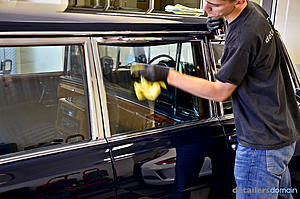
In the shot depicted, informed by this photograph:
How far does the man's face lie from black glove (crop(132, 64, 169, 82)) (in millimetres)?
342

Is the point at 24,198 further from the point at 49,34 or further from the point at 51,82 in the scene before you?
the point at 49,34

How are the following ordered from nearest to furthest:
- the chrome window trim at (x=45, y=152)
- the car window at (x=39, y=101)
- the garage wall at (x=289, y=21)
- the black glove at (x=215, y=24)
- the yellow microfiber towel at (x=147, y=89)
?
1. the chrome window trim at (x=45, y=152)
2. the car window at (x=39, y=101)
3. the yellow microfiber towel at (x=147, y=89)
4. the black glove at (x=215, y=24)
5. the garage wall at (x=289, y=21)

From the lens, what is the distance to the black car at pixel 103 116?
133 cm

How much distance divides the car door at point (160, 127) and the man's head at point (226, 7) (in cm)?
25

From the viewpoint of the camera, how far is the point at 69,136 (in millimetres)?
1474

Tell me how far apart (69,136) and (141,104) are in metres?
0.46

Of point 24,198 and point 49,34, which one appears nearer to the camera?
point 24,198

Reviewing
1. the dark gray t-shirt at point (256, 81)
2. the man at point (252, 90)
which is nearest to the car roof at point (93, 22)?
the man at point (252, 90)

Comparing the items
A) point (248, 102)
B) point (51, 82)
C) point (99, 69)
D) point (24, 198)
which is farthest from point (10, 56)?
point (248, 102)

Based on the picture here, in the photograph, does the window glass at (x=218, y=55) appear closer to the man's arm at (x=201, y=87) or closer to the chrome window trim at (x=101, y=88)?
the man's arm at (x=201, y=87)

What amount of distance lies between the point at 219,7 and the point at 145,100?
0.61 metres

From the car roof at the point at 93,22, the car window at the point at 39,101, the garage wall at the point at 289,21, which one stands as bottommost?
the car window at the point at 39,101

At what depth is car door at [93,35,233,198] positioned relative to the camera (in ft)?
4.92

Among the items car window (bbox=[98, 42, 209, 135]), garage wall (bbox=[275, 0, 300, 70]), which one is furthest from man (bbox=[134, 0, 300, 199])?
garage wall (bbox=[275, 0, 300, 70])
